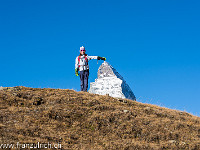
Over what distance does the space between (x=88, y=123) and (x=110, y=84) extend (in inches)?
990

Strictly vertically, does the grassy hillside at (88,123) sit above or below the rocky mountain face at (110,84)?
below

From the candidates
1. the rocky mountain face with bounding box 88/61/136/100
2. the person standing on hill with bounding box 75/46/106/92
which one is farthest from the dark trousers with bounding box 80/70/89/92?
the rocky mountain face with bounding box 88/61/136/100

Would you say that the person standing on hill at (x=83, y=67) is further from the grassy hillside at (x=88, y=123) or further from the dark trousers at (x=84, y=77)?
the grassy hillside at (x=88, y=123)

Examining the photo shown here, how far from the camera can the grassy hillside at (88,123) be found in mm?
10086

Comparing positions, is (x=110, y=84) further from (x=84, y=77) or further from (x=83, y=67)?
(x=83, y=67)

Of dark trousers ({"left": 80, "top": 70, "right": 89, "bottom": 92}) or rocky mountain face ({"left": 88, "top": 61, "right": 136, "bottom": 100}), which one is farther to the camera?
rocky mountain face ({"left": 88, "top": 61, "right": 136, "bottom": 100})

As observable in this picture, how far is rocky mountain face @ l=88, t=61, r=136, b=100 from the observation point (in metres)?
35.4

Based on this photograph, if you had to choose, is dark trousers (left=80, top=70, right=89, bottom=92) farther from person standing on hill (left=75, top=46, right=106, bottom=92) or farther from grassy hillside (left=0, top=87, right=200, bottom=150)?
grassy hillside (left=0, top=87, right=200, bottom=150)

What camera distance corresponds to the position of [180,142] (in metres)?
11.1

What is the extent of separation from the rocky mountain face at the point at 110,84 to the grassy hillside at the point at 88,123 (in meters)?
20.2

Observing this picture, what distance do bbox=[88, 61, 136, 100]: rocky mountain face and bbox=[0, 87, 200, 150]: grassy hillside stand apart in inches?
794

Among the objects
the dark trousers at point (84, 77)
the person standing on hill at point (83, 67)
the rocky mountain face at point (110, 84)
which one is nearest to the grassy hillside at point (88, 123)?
the dark trousers at point (84, 77)

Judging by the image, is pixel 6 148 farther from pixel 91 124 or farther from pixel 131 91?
pixel 131 91

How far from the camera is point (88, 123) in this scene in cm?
1180
